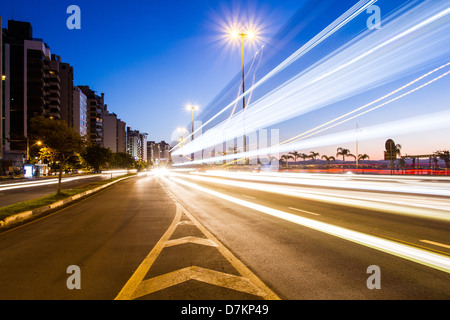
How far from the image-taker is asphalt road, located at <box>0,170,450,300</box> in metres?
4.35

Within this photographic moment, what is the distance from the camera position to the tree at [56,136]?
17.6m

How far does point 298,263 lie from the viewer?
5516 mm

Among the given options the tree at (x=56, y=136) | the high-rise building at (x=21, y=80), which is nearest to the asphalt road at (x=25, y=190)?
the tree at (x=56, y=136)

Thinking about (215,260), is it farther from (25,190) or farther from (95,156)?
(95,156)

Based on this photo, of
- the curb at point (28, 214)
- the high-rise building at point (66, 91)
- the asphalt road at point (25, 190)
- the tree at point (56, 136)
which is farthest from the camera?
the high-rise building at point (66, 91)

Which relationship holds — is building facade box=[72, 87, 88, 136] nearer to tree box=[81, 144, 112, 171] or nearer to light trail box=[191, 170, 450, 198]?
tree box=[81, 144, 112, 171]

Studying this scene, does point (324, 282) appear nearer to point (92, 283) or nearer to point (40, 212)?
point (92, 283)

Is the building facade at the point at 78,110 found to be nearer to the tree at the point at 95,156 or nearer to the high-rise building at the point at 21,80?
the high-rise building at the point at 21,80

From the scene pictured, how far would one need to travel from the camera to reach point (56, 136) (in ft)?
58.5

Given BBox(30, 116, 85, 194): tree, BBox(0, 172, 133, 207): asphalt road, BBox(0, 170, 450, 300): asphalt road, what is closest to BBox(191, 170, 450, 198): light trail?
BBox(0, 170, 450, 300): asphalt road

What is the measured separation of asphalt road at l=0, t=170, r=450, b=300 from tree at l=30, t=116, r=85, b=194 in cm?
922

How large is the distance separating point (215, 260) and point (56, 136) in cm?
1598

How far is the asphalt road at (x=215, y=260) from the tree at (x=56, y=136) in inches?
363

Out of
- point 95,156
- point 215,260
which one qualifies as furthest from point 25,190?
point 95,156
